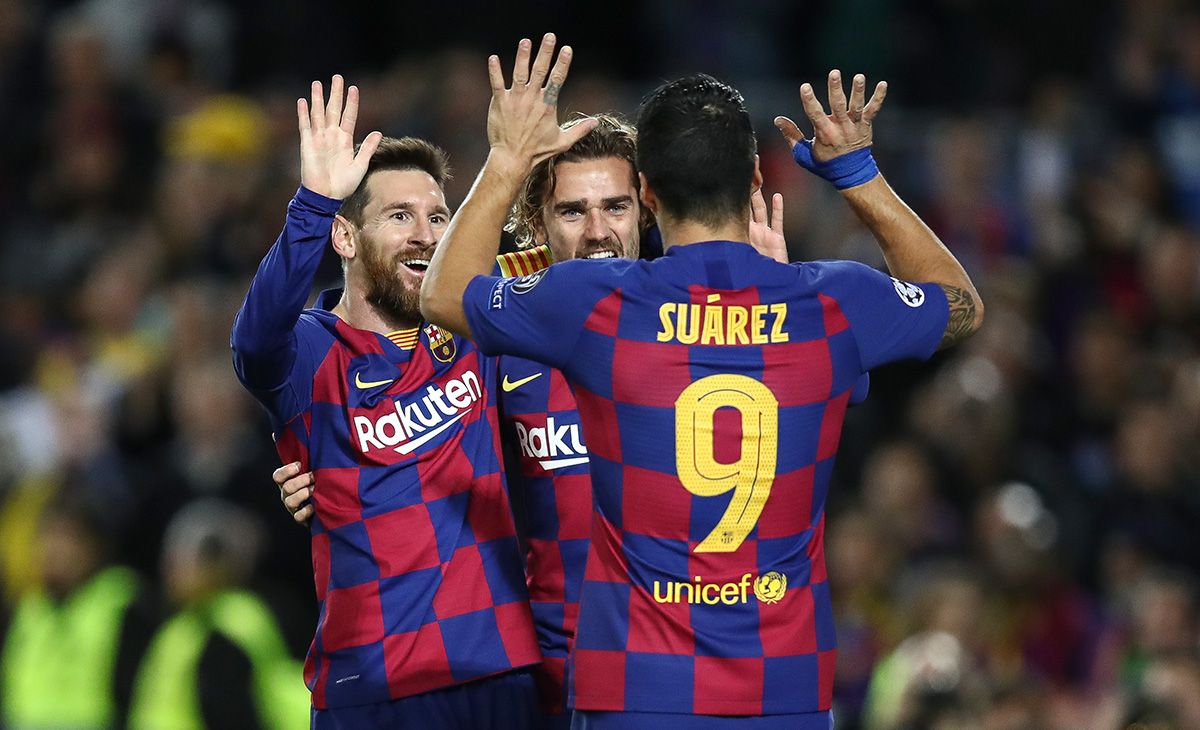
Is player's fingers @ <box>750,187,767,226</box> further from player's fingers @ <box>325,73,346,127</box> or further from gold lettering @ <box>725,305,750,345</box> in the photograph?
player's fingers @ <box>325,73,346,127</box>

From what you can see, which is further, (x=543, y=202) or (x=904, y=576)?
(x=904, y=576)

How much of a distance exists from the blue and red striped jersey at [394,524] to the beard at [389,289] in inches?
4.4

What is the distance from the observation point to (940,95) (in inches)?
492

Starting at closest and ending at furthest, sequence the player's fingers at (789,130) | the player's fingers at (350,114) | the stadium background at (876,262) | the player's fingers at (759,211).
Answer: the player's fingers at (789,130) < the player's fingers at (350,114) < the player's fingers at (759,211) < the stadium background at (876,262)

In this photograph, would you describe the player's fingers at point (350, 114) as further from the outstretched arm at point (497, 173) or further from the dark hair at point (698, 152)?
the dark hair at point (698, 152)

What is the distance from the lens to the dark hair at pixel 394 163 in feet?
17.6

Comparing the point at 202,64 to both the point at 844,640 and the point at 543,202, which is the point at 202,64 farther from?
the point at 543,202

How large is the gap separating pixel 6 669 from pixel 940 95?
660 cm

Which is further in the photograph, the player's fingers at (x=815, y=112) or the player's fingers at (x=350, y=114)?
the player's fingers at (x=350, y=114)

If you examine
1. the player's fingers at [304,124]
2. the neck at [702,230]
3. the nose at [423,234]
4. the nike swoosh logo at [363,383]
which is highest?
the player's fingers at [304,124]

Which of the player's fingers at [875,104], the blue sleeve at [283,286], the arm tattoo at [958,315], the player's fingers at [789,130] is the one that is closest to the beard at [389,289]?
the blue sleeve at [283,286]

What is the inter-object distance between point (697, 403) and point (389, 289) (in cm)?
126

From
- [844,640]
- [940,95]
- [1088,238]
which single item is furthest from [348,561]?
[940,95]

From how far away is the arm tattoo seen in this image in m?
4.57
